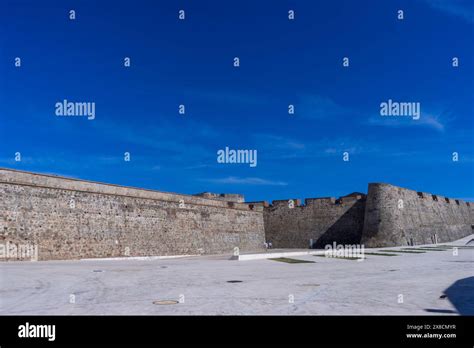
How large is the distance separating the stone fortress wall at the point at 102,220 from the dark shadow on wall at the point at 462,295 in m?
20.4

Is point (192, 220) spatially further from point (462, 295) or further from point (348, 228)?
point (462, 295)

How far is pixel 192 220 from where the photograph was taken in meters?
36.8

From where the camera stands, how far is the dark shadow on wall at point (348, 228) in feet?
142

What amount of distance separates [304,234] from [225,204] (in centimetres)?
994

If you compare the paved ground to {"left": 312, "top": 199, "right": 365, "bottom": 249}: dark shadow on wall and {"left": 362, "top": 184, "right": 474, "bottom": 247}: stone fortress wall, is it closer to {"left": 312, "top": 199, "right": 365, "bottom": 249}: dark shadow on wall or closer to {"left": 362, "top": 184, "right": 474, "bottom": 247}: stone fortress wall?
{"left": 362, "top": 184, "right": 474, "bottom": 247}: stone fortress wall

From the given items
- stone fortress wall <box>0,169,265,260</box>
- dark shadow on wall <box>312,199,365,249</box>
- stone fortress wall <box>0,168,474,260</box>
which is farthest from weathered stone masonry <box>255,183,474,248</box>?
stone fortress wall <box>0,169,265,260</box>

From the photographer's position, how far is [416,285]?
34.1 ft

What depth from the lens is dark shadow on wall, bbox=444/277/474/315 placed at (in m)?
7.09

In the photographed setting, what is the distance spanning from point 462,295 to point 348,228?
36.2m

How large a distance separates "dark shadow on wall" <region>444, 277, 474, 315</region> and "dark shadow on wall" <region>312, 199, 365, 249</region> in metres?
32.8

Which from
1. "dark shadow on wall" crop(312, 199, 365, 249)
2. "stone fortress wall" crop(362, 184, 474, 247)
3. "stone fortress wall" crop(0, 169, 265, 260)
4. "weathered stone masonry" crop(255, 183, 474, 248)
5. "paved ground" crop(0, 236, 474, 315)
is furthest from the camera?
"dark shadow on wall" crop(312, 199, 365, 249)

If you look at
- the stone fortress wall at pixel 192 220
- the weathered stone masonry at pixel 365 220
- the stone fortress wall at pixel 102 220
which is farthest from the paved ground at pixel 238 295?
the weathered stone masonry at pixel 365 220
